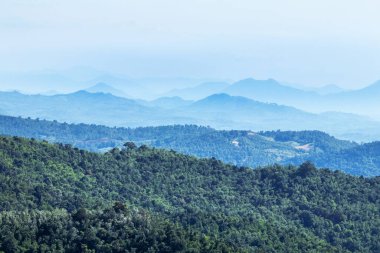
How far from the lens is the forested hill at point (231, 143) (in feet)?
469

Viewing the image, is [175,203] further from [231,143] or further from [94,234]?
[231,143]

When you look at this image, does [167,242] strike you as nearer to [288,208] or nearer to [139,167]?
[288,208]

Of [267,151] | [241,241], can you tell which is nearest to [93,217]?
[241,241]

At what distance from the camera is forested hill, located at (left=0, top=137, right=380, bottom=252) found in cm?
3797

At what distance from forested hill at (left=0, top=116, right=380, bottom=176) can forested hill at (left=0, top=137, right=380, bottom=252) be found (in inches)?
2906

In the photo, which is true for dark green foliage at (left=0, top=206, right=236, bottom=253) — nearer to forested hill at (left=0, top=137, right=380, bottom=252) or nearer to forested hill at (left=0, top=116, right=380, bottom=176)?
forested hill at (left=0, top=137, right=380, bottom=252)

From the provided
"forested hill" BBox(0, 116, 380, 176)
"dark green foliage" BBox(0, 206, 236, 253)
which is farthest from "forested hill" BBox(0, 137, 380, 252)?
"forested hill" BBox(0, 116, 380, 176)

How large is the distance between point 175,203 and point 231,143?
95606mm

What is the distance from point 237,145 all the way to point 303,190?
9301cm

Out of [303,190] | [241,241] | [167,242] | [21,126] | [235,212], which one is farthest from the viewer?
[21,126]

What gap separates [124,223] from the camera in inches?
1519

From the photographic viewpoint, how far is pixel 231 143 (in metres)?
154

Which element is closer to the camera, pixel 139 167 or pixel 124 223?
pixel 124 223

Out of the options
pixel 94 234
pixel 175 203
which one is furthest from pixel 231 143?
pixel 94 234
